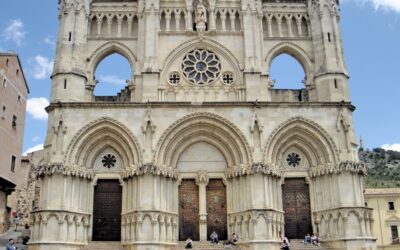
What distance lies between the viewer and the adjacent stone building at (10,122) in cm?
2866

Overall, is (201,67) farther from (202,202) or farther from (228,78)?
(202,202)

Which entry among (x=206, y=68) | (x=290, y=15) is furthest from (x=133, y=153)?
(x=290, y=15)

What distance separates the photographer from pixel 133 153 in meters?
22.2

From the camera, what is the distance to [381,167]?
72562 mm

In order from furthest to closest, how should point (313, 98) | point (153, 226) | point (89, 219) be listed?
1. point (313, 98)
2. point (89, 219)
3. point (153, 226)

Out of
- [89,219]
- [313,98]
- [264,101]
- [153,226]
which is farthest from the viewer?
[313,98]

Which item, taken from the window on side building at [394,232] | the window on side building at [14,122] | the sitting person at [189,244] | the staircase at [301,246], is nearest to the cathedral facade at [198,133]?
the staircase at [301,246]

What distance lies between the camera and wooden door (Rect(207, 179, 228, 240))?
22.6 m

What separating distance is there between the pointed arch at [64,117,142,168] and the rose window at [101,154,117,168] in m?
0.45

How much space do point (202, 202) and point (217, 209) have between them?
904 mm

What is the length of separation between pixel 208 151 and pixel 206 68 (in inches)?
198

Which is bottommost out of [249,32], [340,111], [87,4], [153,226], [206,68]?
[153,226]

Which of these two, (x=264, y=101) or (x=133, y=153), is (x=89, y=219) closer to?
(x=133, y=153)

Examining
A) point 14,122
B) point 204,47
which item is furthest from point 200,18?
point 14,122
